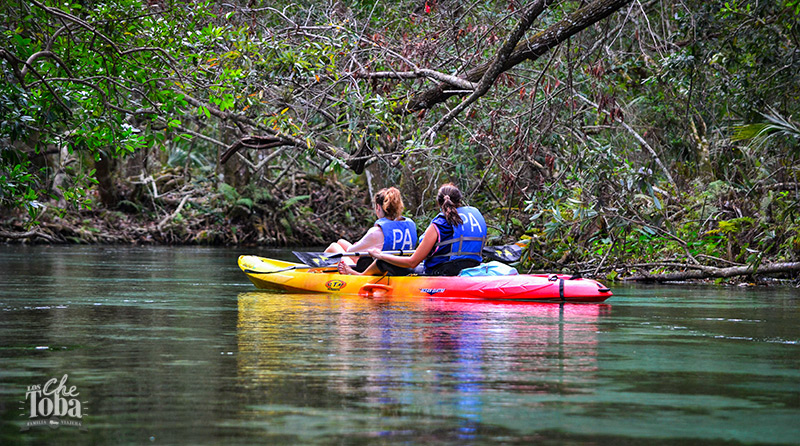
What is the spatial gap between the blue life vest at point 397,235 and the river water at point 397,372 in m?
1.37

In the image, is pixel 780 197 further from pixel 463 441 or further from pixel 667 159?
pixel 463 441

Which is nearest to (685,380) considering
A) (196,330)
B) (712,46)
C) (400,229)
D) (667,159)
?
(196,330)

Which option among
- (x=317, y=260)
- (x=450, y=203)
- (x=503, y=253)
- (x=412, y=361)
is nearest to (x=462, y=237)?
(x=450, y=203)

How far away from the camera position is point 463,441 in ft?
12.1

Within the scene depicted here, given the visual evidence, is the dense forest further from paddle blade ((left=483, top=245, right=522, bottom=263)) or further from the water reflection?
the water reflection

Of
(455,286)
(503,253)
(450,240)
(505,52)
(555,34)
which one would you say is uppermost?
(555,34)

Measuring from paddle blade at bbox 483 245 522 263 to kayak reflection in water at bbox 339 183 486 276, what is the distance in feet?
2.11

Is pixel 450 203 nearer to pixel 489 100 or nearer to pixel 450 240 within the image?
pixel 450 240

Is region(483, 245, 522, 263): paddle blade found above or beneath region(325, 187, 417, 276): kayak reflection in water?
beneath

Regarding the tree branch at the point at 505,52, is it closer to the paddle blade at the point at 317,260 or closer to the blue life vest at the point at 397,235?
the blue life vest at the point at 397,235

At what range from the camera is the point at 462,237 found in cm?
1059

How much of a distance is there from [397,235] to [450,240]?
3.05 feet

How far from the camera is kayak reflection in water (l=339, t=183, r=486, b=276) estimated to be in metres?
10.4

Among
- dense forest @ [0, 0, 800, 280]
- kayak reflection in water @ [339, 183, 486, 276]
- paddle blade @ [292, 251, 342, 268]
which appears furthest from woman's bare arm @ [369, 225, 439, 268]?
dense forest @ [0, 0, 800, 280]
